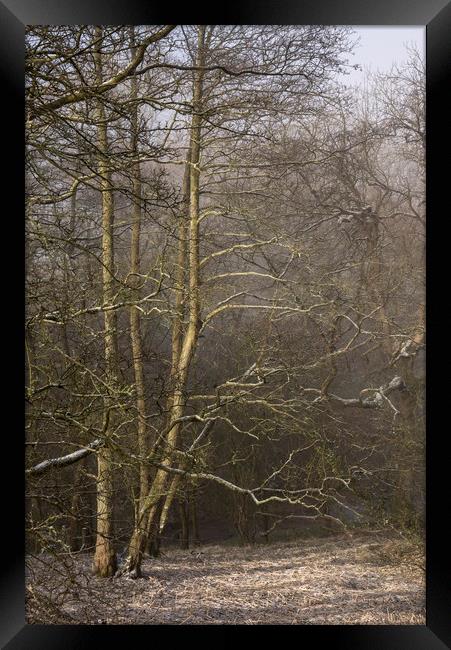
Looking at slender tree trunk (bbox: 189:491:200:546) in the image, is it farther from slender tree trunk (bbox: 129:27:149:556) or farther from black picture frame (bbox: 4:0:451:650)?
black picture frame (bbox: 4:0:451:650)

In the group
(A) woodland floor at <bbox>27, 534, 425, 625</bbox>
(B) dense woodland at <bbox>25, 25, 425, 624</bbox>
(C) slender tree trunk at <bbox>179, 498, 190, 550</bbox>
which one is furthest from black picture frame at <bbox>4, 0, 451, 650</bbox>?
(B) dense woodland at <bbox>25, 25, 425, 624</bbox>

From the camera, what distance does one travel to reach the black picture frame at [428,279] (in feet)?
11.3

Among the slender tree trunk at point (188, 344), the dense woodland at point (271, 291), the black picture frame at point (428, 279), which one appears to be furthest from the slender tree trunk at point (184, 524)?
the black picture frame at point (428, 279)

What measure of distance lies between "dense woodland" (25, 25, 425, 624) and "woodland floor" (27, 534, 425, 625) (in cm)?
11

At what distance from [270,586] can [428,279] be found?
2063 mm

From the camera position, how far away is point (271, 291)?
4.75 meters

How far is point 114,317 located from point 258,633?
6.50 feet

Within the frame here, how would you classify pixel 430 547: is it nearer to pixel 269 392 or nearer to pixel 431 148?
pixel 269 392

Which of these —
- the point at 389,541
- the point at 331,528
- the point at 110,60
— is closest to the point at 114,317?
the point at 110,60

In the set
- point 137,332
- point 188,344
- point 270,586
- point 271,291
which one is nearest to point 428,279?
point 271,291

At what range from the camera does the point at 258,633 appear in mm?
3947

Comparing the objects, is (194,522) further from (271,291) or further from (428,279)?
(428,279)

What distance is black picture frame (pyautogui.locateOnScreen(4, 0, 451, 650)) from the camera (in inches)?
136

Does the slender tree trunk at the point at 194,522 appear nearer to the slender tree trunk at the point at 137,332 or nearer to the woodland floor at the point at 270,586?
the woodland floor at the point at 270,586
